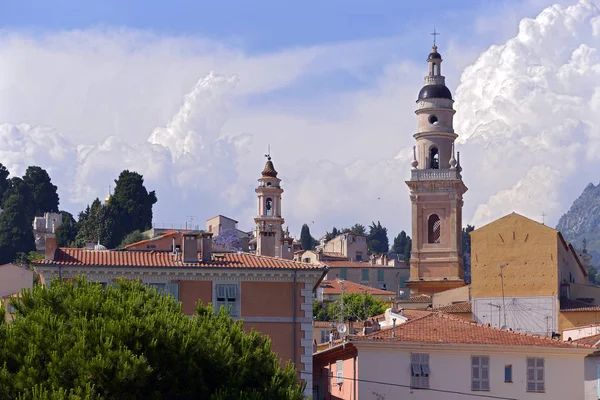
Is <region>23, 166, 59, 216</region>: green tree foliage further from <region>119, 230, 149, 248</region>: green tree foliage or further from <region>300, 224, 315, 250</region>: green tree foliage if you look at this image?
<region>300, 224, 315, 250</region>: green tree foliage

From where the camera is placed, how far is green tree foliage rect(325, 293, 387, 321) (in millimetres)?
93438

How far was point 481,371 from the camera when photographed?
47.8 meters

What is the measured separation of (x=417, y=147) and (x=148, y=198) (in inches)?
2388

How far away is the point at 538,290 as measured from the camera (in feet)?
243

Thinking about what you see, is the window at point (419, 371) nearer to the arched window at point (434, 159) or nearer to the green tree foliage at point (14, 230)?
the arched window at point (434, 159)

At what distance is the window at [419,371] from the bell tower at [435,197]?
52511mm

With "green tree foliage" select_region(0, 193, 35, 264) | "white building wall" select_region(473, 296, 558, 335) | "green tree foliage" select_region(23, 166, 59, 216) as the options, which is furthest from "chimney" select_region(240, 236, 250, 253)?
"white building wall" select_region(473, 296, 558, 335)

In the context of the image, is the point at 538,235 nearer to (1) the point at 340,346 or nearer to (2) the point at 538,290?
(2) the point at 538,290

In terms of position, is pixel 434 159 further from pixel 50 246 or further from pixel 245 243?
pixel 50 246

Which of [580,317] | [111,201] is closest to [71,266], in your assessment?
[580,317]

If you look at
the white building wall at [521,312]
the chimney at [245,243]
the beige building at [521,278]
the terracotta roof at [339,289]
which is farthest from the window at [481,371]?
the chimney at [245,243]

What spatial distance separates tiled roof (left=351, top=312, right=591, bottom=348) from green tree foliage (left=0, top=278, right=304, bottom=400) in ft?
34.1

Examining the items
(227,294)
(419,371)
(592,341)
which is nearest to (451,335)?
(419,371)

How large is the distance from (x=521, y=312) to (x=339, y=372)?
82.4 ft
